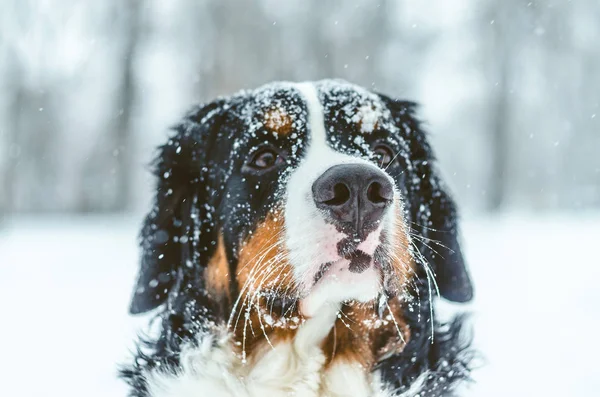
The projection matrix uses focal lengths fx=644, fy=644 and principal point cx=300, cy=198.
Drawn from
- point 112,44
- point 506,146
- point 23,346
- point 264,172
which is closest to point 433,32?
point 506,146

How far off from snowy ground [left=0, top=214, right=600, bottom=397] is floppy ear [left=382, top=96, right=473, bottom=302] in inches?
12.1

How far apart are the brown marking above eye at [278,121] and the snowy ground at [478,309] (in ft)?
4.07

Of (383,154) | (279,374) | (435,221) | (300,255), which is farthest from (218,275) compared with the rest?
(435,221)

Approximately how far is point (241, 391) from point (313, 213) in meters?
0.90

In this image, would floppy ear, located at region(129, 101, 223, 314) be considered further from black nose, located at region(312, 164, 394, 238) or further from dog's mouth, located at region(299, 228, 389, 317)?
black nose, located at region(312, 164, 394, 238)

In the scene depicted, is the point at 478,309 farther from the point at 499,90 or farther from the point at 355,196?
the point at 499,90

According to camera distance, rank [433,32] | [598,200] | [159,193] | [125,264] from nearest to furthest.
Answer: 1. [159,193]
2. [125,264]
3. [433,32]
4. [598,200]

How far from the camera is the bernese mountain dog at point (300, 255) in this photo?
2369 millimetres

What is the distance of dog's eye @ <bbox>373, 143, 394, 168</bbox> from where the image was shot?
2.90 meters

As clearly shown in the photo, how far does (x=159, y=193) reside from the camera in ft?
10.6

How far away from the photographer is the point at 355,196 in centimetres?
222

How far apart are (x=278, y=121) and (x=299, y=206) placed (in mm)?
666

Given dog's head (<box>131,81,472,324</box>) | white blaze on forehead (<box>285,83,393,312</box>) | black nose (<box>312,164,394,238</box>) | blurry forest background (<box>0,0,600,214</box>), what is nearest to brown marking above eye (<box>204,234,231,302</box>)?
dog's head (<box>131,81,472,324</box>)

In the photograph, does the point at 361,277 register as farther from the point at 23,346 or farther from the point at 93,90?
the point at 93,90
